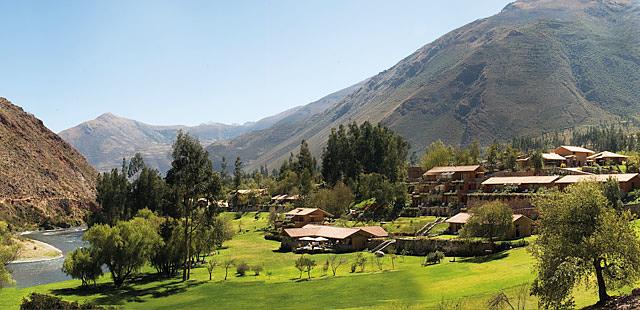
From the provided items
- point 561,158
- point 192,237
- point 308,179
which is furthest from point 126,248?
point 561,158

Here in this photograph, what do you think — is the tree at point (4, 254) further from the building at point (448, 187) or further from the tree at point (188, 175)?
the building at point (448, 187)

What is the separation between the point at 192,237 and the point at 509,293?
Answer: 41.9 m

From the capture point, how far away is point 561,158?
11612cm

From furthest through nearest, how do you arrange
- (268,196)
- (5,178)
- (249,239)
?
(5,178) → (268,196) → (249,239)

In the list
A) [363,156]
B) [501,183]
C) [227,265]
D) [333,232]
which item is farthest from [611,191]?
[363,156]

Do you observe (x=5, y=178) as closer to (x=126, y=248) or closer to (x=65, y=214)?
(x=65, y=214)

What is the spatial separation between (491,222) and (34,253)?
237 feet

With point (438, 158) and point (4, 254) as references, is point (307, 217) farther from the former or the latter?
point (4, 254)

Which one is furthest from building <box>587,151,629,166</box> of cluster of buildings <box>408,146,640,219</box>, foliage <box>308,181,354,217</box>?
foliage <box>308,181,354,217</box>

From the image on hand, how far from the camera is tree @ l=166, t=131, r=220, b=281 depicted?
6406 cm

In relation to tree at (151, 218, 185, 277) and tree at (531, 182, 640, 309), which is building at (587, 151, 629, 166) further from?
tree at (531, 182, 640, 309)

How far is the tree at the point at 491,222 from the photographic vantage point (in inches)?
2461

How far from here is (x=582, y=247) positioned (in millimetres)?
29281

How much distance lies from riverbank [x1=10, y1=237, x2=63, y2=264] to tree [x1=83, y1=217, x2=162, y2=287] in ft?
114
